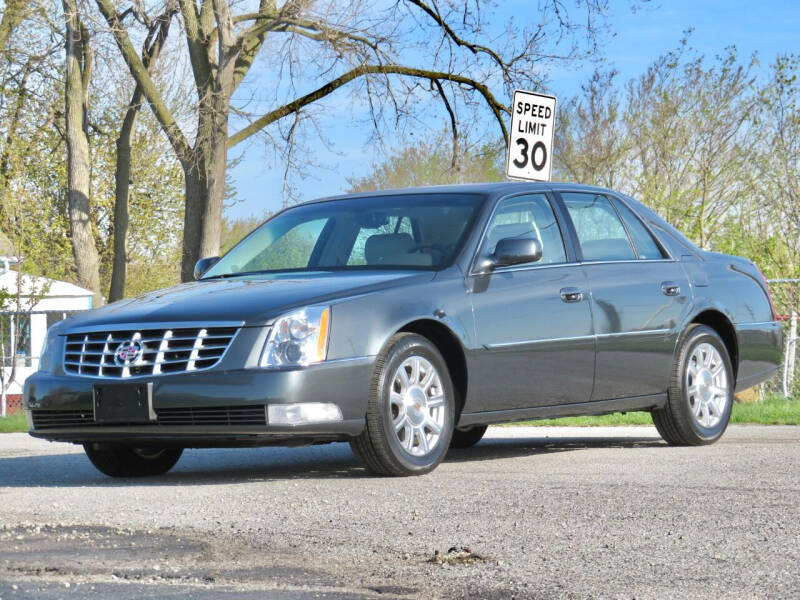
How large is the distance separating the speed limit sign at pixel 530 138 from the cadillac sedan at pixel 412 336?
351 cm

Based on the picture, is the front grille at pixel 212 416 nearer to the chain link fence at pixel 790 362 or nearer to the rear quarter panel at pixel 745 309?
the rear quarter panel at pixel 745 309

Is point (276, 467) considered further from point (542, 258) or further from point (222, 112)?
point (222, 112)

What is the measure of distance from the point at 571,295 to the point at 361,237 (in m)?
1.36

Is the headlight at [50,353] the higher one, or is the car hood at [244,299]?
the car hood at [244,299]

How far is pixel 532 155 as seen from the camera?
44.2 ft

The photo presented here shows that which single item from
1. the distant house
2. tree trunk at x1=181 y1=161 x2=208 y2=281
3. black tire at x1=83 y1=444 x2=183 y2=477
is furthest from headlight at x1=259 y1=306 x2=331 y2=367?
tree trunk at x1=181 y1=161 x2=208 y2=281

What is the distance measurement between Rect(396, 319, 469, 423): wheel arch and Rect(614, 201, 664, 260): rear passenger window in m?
2.11

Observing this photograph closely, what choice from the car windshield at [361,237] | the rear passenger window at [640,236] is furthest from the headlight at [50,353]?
the rear passenger window at [640,236]

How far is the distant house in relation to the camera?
66.9 feet

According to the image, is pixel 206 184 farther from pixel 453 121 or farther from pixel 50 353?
pixel 50 353

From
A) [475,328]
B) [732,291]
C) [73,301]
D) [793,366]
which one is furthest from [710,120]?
[475,328]

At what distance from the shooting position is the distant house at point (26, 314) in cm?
2039

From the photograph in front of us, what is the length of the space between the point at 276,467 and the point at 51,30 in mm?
21138

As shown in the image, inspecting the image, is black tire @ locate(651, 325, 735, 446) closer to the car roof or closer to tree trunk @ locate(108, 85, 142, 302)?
the car roof
